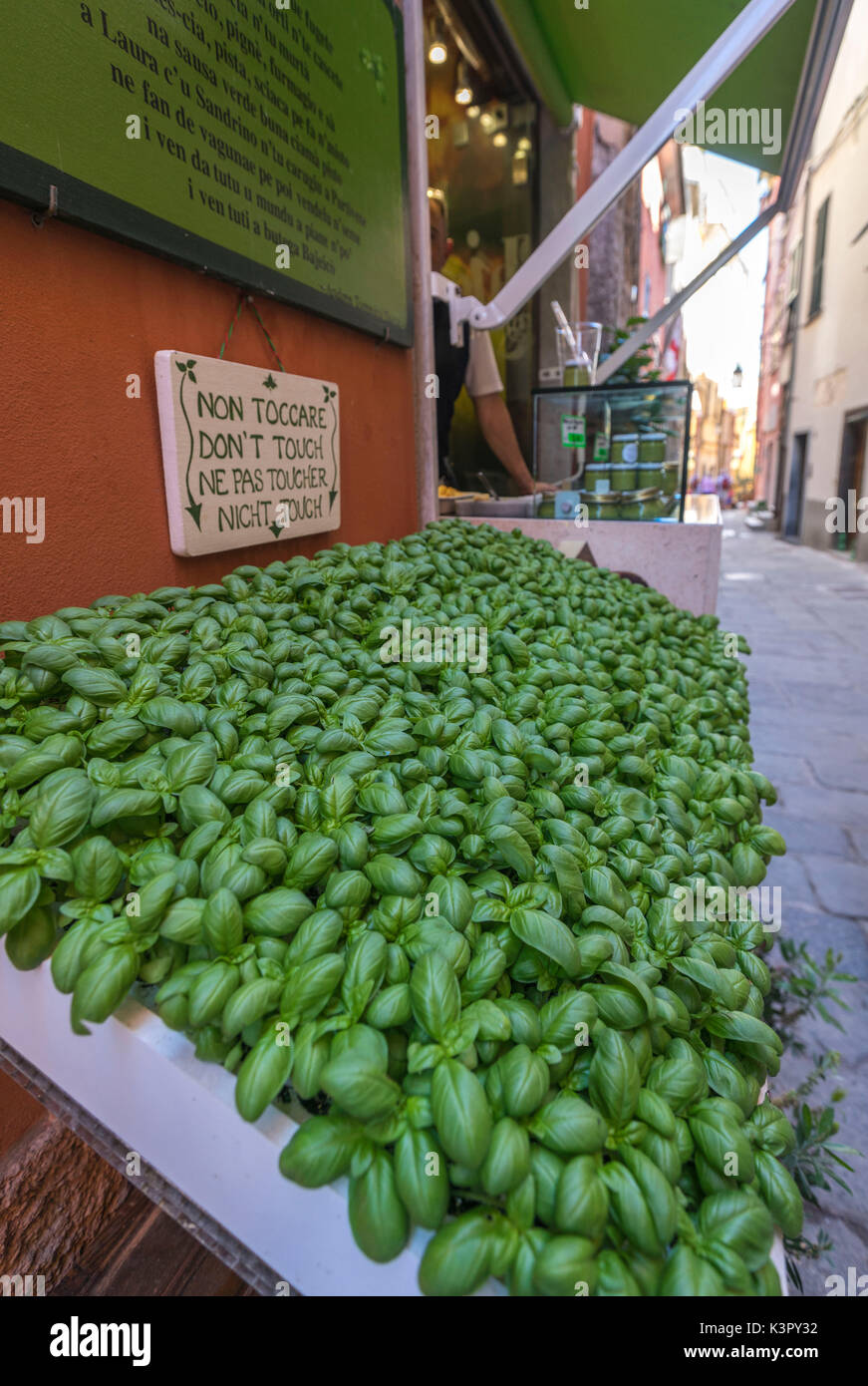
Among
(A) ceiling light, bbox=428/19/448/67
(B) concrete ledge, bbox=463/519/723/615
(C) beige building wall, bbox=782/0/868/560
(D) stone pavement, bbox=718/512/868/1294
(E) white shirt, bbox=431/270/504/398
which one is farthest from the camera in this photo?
(C) beige building wall, bbox=782/0/868/560

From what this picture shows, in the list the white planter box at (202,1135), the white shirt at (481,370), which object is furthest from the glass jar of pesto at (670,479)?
the white planter box at (202,1135)

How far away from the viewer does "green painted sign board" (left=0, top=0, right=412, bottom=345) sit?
1450 mm

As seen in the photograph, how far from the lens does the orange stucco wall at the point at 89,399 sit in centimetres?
147

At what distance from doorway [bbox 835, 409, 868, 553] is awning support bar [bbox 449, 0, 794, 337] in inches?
425

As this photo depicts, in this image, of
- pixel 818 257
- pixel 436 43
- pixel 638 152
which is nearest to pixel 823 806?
pixel 638 152

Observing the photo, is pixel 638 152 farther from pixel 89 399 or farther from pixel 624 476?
pixel 89 399

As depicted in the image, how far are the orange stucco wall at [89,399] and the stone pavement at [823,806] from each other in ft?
7.39

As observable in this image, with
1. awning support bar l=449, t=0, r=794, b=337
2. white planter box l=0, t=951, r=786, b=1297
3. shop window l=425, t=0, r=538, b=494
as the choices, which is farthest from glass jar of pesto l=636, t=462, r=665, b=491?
white planter box l=0, t=951, r=786, b=1297

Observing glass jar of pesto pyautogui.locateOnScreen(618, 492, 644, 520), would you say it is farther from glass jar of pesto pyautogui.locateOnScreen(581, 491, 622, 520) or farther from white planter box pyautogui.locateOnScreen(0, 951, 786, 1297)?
white planter box pyautogui.locateOnScreen(0, 951, 786, 1297)

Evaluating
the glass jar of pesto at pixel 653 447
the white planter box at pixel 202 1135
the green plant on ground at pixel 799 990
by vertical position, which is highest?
the glass jar of pesto at pixel 653 447

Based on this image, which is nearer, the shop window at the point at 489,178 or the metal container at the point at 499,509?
the metal container at the point at 499,509

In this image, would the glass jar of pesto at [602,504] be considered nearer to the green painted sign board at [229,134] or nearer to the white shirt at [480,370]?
the white shirt at [480,370]

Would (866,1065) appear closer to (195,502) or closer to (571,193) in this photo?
(195,502)
